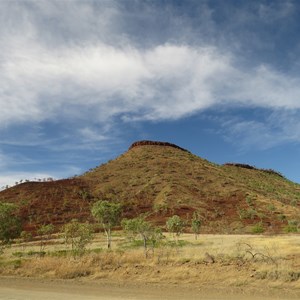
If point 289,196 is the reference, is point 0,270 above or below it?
below

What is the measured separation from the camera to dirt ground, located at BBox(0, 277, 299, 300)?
12.8 meters

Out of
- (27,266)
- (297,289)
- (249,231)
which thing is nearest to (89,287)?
(27,266)

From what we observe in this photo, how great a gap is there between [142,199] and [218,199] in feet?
62.0

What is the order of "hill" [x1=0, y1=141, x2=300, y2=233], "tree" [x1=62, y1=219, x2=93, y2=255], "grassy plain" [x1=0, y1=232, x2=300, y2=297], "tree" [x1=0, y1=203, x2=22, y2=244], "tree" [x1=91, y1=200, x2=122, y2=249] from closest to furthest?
"grassy plain" [x1=0, y1=232, x2=300, y2=297] < "tree" [x1=0, y1=203, x2=22, y2=244] < "tree" [x1=62, y1=219, x2=93, y2=255] < "tree" [x1=91, y1=200, x2=122, y2=249] < "hill" [x1=0, y1=141, x2=300, y2=233]

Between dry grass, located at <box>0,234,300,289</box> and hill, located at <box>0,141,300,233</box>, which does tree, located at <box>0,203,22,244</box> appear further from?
hill, located at <box>0,141,300,233</box>

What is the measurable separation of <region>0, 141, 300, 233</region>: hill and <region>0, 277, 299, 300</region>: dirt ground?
57.5 metres

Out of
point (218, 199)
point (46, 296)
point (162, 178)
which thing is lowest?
point (46, 296)

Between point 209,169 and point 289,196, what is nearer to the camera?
point 289,196

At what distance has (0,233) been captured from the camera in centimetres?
2944

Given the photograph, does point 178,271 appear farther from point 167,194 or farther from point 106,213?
point 167,194

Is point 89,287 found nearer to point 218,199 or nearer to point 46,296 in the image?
point 46,296

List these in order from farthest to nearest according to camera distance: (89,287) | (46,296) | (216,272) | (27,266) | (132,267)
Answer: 1. (27,266)
2. (132,267)
3. (216,272)
4. (89,287)
5. (46,296)

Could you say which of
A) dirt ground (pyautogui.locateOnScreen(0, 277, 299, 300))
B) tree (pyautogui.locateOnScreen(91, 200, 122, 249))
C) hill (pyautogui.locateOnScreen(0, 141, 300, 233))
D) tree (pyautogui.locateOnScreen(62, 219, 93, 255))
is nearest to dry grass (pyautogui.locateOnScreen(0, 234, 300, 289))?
dirt ground (pyautogui.locateOnScreen(0, 277, 299, 300))

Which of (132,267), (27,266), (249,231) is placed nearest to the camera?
(132,267)
